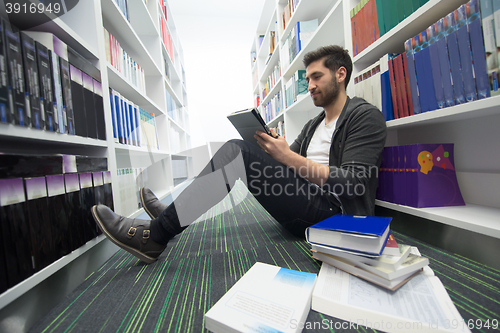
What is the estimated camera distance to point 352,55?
1146 mm

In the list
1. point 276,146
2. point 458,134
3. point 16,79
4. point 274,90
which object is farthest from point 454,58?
point 274,90

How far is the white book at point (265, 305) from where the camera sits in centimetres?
43

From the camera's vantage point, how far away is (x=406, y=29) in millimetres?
849

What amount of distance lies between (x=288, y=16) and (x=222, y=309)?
245cm

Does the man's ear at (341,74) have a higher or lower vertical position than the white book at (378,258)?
higher

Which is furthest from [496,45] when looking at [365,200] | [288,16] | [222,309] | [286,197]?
[288,16]

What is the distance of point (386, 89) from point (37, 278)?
1.37m

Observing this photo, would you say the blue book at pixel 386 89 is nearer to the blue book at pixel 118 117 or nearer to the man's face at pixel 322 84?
the man's face at pixel 322 84

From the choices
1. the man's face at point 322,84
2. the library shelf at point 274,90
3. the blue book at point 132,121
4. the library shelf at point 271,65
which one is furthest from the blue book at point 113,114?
the library shelf at point 271,65

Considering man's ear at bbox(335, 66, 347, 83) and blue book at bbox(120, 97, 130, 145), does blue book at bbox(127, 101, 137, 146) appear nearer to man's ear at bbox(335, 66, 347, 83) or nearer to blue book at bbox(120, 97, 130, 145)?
blue book at bbox(120, 97, 130, 145)

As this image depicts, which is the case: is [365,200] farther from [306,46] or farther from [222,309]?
[306,46]

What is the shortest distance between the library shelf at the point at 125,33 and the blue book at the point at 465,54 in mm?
1468

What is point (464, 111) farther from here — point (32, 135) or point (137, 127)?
point (137, 127)

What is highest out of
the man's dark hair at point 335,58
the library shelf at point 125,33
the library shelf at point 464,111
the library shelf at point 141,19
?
the library shelf at point 141,19
